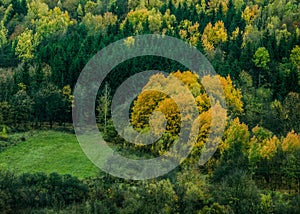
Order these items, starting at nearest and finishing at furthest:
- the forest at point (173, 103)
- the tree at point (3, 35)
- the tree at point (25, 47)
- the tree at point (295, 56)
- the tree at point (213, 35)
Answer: the forest at point (173, 103) → the tree at point (295, 56) → the tree at point (213, 35) → the tree at point (25, 47) → the tree at point (3, 35)

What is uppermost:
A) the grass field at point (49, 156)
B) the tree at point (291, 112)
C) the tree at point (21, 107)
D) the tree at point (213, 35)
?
the tree at point (213, 35)

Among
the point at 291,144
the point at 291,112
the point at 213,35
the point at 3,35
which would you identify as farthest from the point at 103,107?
the point at 3,35

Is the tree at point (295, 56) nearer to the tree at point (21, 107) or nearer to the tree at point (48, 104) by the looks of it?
the tree at point (48, 104)

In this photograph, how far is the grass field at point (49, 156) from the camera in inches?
1885

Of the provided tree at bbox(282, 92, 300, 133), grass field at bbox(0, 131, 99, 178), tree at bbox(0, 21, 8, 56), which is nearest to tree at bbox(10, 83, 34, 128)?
grass field at bbox(0, 131, 99, 178)

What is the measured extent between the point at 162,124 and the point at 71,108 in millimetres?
15850

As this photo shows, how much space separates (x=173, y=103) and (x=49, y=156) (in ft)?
45.2

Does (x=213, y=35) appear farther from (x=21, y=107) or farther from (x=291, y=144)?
Result: (x=291, y=144)

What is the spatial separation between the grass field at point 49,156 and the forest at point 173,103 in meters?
1.27

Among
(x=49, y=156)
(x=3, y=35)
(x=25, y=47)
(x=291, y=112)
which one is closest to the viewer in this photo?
(x=49, y=156)

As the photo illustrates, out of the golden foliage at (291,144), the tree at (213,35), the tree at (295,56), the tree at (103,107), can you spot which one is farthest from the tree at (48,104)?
the tree at (295,56)

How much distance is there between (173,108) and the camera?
50.0m

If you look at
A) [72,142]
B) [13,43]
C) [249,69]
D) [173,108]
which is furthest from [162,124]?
[13,43]

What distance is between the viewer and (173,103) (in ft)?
165
